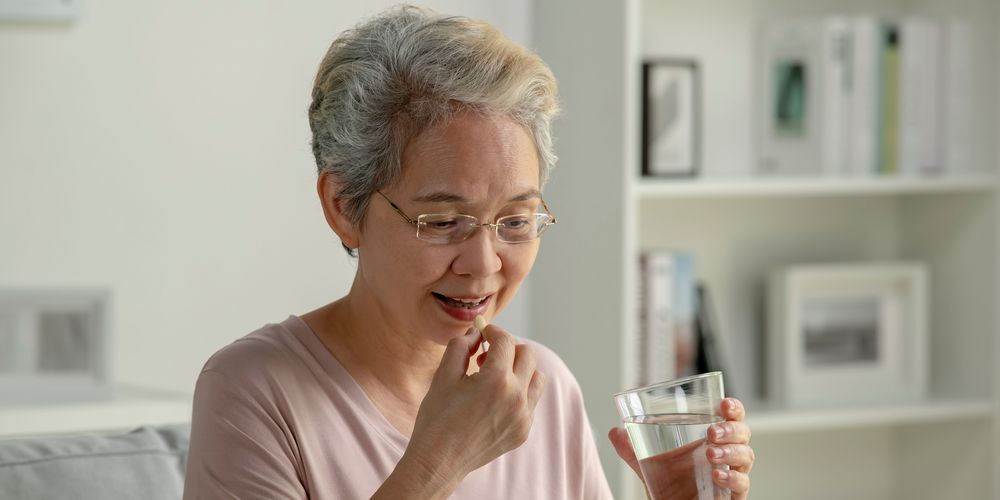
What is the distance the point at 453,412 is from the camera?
4.28 feet

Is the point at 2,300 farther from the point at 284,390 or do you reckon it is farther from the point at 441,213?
the point at 441,213

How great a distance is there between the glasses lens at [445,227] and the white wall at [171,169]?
1189mm

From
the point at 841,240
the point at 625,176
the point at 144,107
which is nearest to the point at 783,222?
the point at 841,240

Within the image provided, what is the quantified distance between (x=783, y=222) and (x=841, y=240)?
0.58ft

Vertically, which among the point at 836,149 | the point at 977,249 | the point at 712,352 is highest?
the point at 836,149

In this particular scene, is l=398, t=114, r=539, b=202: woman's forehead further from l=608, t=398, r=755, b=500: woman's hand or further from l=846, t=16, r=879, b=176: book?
l=846, t=16, r=879, b=176: book

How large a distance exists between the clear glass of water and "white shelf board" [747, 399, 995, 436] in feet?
4.48

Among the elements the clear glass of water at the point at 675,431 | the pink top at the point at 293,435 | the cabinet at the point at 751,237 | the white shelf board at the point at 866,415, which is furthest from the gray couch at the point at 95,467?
the white shelf board at the point at 866,415

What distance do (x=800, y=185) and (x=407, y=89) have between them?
1.44 m

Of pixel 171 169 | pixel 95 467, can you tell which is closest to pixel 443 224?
pixel 95 467

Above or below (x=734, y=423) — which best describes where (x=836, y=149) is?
above

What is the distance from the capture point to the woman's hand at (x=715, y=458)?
4.16ft

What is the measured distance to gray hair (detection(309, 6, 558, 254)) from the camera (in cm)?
138

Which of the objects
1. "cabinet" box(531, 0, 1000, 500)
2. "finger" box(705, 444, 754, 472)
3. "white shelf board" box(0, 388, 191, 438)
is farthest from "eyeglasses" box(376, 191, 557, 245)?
"cabinet" box(531, 0, 1000, 500)
